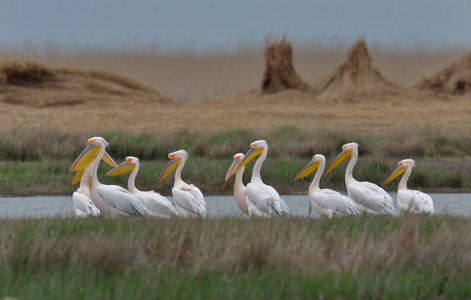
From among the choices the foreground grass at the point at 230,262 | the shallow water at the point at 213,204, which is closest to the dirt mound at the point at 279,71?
the shallow water at the point at 213,204

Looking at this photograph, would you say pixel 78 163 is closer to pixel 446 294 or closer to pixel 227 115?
pixel 446 294

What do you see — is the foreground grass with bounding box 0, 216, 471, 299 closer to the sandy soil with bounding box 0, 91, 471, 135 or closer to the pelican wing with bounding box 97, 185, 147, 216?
the pelican wing with bounding box 97, 185, 147, 216

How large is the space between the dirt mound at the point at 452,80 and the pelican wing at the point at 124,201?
91.3 feet

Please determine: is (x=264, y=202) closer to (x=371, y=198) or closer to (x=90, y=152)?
(x=371, y=198)

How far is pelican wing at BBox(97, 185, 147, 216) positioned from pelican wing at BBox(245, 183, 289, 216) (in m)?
1.15

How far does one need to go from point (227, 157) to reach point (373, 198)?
706cm

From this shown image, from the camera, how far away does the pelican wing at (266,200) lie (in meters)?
8.73

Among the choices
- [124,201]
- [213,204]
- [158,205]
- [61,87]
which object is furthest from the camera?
[61,87]

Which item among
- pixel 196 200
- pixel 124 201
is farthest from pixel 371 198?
pixel 124 201

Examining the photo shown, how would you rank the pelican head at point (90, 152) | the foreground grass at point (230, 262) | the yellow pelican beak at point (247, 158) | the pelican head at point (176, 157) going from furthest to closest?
the pelican head at point (176, 157), the yellow pelican beak at point (247, 158), the pelican head at point (90, 152), the foreground grass at point (230, 262)

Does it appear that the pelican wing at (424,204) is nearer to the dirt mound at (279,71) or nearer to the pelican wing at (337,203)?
the pelican wing at (337,203)

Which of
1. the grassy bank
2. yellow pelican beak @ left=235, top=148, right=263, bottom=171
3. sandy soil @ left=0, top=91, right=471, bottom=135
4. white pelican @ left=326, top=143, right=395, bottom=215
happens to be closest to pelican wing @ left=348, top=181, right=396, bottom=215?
white pelican @ left=326, top=143, right=395, bottom=215

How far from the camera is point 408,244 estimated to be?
20.5 ft

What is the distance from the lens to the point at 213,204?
1158 centimetres
